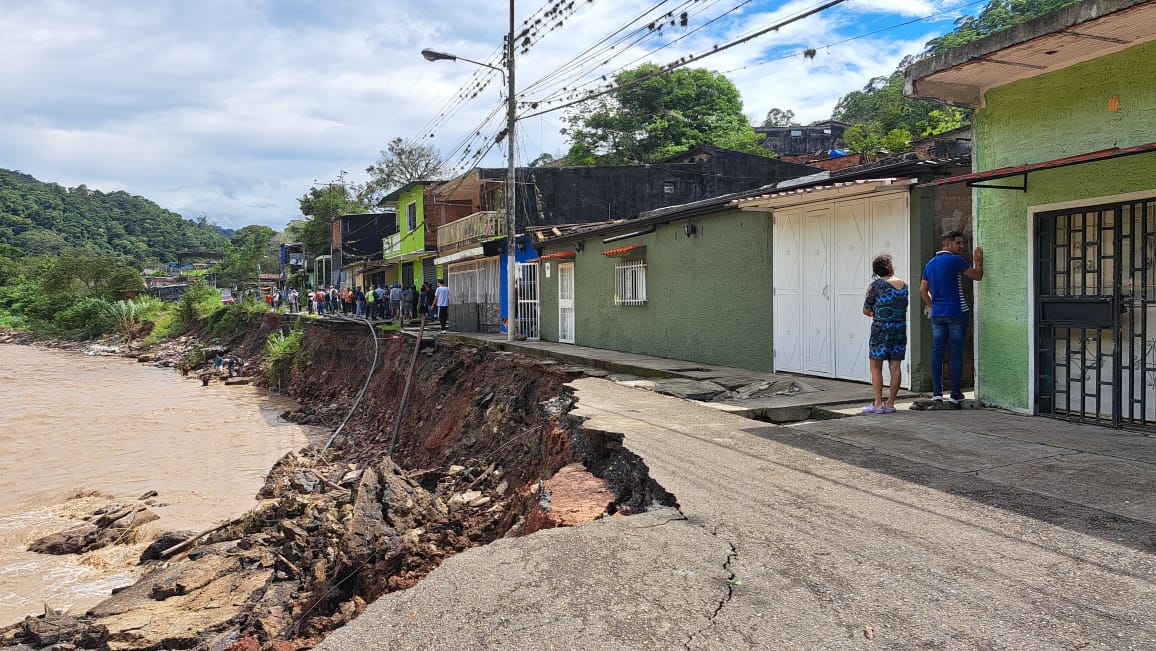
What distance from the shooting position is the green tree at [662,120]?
4022 cm

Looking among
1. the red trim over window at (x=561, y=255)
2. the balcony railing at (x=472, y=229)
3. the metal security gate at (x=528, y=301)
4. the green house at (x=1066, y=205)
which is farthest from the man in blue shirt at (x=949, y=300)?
the balcony railing at (x=472, y=229)

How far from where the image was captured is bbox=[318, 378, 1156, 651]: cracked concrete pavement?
9.51 feet

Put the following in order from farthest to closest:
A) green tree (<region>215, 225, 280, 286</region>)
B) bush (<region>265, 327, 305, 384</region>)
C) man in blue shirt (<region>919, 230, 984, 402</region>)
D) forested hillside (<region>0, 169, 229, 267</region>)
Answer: forested hillside (<region>0, 169, 229, 267</region>)
green tree (<region>215, 225, 280, 286</region>)
bush (<region>265, 327, 305, 384</region>)
man in blue shirt (<region>919, 230, 984, 402</region>)

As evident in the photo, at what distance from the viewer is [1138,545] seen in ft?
11.6

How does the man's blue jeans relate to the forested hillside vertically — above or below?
below

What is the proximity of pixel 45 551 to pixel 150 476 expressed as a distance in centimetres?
450

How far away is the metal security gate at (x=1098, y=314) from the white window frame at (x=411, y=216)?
2722 centimetres

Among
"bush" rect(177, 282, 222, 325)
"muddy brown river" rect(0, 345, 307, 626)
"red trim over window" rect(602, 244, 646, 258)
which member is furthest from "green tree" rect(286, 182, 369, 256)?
"red trim over window" rect(602, 244, 646, 258)

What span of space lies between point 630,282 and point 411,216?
2030 cm

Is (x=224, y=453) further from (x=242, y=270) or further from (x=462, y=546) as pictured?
(x=242, y=270)

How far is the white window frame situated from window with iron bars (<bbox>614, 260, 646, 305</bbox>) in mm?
18282

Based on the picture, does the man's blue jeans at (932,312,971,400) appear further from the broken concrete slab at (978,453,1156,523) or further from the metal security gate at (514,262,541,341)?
the metal security gate at (514,262,541,341)

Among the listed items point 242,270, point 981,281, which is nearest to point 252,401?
point 981,281

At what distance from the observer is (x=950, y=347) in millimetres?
7727
